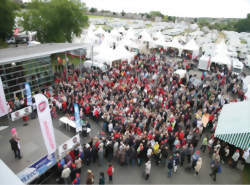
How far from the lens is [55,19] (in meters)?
21.8

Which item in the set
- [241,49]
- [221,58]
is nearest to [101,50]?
[221,58]

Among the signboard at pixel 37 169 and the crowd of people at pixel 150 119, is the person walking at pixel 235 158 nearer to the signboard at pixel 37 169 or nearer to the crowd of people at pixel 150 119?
the crowd of people at pixel 150 119

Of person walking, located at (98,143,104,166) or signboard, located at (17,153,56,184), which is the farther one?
person walking, located at (98,143,104,166)

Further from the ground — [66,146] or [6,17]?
[6,17]

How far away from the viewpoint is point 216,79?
18.7 m

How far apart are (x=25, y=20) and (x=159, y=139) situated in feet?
69.8

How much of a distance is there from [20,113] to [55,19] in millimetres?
14965

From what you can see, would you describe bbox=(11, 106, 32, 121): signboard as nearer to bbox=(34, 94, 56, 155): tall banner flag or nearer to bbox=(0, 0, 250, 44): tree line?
bbox=(34, 94, 56, 155): tall banner flag

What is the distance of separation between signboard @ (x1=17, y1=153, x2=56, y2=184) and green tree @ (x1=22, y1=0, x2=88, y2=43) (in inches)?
737

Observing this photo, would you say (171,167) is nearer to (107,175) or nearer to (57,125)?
(107,175)

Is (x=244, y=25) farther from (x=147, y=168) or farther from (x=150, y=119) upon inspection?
(x=147, y=168)

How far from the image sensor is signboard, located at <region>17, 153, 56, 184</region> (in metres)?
6.62

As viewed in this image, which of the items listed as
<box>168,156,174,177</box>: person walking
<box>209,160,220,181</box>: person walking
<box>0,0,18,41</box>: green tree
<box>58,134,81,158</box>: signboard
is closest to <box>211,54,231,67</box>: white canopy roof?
<box>209,160,220,181</box>: person walking

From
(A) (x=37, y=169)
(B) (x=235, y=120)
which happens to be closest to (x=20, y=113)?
(A) (x=37, y=169)
